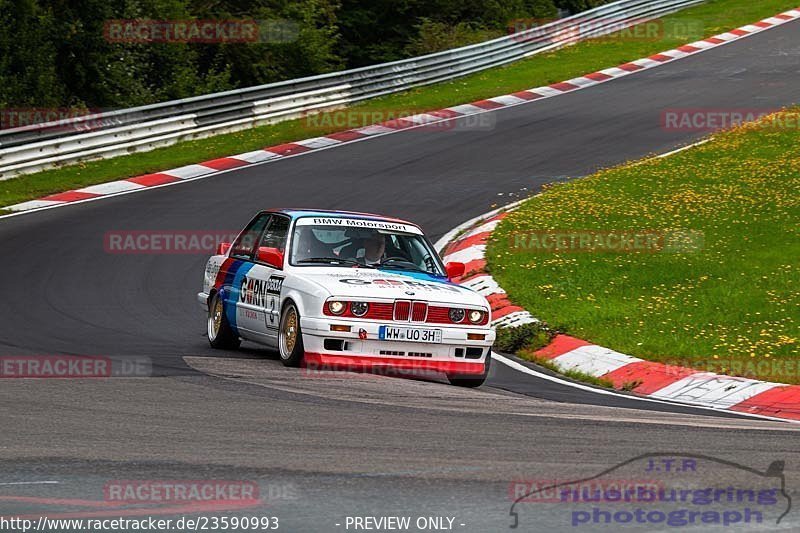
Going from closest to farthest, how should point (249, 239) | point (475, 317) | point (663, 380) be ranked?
point (475, 317)
point (663, 380)
point (249, 239)

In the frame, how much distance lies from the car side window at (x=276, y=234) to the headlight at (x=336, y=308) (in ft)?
4.36

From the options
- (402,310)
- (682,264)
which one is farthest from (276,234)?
(682,264)

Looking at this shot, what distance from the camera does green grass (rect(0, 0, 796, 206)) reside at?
22.5 meters

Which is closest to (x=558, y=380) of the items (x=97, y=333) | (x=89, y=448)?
(x=97, y=333)

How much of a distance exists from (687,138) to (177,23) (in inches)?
569

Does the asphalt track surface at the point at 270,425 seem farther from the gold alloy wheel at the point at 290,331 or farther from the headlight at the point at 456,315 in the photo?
the headlight at the point at 456,315

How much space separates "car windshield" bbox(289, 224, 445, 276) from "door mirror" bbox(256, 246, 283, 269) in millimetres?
126

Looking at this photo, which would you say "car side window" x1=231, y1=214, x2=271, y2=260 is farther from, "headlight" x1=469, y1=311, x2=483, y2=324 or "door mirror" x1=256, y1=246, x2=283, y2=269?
"headlight" x1=469, y1=311, x2=483, y2=324

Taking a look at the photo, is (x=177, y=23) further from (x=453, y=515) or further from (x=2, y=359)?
(x=453, y=515)

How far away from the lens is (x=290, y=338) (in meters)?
10.5

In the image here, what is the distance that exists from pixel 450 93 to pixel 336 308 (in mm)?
21855

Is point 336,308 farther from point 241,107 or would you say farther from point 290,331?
point 241,107

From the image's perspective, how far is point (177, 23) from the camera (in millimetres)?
33406

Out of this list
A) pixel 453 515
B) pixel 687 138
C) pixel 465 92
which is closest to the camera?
pixel 453 515
